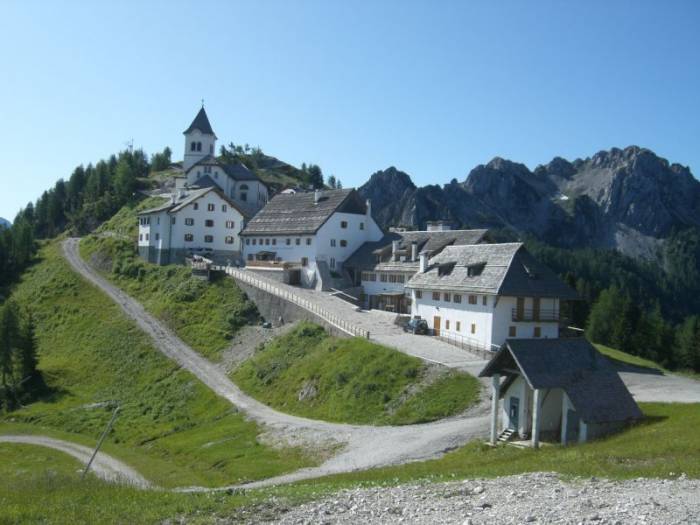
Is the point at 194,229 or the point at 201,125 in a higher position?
the point at 201,125

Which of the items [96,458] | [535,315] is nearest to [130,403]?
[96,458]

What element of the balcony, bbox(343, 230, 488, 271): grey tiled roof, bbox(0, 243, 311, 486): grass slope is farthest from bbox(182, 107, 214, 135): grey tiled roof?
the balcony

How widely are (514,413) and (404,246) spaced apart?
35.8 meters

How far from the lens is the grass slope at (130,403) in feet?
115

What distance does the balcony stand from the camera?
154ft

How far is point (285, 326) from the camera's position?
189 feet

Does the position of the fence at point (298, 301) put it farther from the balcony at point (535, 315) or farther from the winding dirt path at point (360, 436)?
the balcony at point (535, 315)

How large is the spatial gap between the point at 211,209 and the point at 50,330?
23.4 meters

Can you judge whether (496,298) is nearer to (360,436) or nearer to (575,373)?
(360,436)

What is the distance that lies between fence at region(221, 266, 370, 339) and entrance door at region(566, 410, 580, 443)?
21734 millimetres

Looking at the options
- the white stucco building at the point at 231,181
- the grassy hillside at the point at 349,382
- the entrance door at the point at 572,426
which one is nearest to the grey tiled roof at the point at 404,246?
the grassy hillside at the point at 349,382

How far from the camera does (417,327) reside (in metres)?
52.7

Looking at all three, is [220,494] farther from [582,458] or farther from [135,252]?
[135,252]

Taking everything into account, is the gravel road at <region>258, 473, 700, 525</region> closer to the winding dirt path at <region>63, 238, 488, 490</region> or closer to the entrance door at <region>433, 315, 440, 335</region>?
the winding dirt path at <region>63, 238, 488, 490</region>
